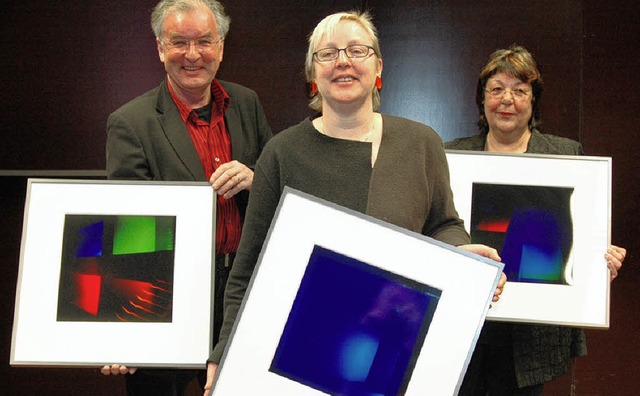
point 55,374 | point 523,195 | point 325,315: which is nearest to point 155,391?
point 325,315

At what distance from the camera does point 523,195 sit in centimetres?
225

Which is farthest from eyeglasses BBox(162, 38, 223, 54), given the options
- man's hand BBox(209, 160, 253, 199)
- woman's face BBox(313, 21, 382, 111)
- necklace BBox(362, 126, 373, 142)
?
necklace BBox(362, 126, 373, 142)

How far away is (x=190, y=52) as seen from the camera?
225 cm

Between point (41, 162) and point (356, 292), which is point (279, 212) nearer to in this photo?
point (356, 292)

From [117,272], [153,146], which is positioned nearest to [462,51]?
[153,146]

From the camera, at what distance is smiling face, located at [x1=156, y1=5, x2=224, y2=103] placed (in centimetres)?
226

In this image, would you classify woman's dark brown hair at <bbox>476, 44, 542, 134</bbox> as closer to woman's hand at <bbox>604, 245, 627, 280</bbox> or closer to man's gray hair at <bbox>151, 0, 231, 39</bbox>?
woman's hand at <bbox>604, 245, 627, 280</bbox>

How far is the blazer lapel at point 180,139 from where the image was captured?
87.3 inches

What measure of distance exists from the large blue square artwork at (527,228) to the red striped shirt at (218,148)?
761 millimetres

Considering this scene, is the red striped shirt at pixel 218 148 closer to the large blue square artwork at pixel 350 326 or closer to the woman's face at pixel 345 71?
the woman's face at pixel 345 71

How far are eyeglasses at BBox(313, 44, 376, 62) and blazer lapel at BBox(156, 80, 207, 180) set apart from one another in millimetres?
674

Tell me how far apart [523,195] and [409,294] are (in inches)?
39.4

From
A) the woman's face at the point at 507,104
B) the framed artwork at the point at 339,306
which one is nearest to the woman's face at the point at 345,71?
the framed artwork at the point at 339,306

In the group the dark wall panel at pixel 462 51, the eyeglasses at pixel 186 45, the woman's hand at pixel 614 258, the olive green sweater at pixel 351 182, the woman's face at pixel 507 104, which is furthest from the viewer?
the dark wall panel at pixel 462 51
